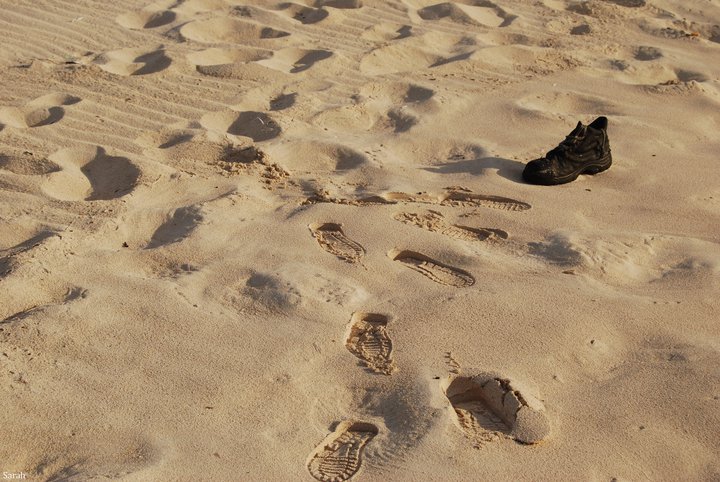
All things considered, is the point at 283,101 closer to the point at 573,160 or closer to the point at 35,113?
the point at 35,113

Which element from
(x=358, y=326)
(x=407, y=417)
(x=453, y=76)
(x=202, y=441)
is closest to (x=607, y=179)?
(x=453, y=76)

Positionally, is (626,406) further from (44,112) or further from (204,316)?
(44,112)

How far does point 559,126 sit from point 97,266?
2493mm

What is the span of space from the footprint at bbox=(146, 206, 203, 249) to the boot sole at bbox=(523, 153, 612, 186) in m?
1.46

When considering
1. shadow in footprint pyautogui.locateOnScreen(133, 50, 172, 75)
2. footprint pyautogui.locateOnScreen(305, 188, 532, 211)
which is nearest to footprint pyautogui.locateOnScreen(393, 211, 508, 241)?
footprint pyautogui.locateOnScreen(305, 188, 532, 211)

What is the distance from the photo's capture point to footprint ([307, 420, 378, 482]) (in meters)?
2.17

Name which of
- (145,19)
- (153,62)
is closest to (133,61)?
(153,62)

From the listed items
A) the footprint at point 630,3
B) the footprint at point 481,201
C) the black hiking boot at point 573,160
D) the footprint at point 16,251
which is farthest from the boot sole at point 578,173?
the footprint at point 630,3

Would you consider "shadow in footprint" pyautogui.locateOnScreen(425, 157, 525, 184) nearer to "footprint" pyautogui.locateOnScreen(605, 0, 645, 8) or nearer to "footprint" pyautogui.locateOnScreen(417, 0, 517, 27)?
"footprint" pyautogui.locateOnScreen(417, 0, 517, 27)

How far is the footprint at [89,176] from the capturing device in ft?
11.7

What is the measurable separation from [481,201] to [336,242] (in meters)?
0.75

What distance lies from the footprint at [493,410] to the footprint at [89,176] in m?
1.74

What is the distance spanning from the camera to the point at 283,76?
15.7ft

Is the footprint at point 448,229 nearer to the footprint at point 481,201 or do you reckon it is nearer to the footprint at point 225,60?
the footprint at point 481,201
